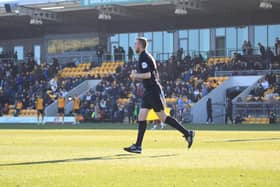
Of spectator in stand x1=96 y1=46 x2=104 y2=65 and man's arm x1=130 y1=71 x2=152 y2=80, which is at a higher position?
spectator in stand x1=96 y1=46 x2=104 y2=65

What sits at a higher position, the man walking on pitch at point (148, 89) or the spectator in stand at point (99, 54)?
the spectator in stand at point (99, 54)

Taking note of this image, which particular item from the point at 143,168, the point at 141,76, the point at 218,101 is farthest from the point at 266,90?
the point at 143,168

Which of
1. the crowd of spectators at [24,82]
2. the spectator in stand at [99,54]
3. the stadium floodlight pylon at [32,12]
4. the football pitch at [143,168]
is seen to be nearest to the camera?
the football pitch at [143,168]

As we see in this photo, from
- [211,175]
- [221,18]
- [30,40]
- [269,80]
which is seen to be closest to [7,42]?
[30,40]

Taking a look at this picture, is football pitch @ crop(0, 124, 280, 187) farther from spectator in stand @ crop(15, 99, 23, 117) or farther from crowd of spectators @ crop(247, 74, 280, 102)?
spectator in stand @ crop(15, 99, 23, 117)

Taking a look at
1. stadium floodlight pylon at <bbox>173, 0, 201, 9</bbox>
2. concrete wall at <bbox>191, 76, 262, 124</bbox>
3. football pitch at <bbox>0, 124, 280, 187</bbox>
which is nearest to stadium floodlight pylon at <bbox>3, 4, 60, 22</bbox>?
stadium floodlight pylon at <bbox>173, 0, 201, 9</bbox>

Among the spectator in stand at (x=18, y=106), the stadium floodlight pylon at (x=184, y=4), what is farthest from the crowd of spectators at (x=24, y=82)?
the stadium floodlight pylon at (x=184, y=4)

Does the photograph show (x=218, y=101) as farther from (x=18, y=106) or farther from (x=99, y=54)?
(x=99, y=54)

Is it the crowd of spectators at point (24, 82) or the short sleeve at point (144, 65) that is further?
the crowd of spectators at point (24, 82)

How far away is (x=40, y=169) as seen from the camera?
10.3 m

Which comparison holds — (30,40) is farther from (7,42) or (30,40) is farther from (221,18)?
(221,18)

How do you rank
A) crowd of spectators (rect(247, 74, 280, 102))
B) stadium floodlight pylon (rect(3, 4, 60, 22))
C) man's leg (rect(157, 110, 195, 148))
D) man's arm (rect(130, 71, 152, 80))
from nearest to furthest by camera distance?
man's arm (rect(130, 71, 152, 80)), man's leg (rect(157, 110, 195, 148)), crowd of spectators (rect(247, 74, 280, 102)), stadium floodlight pylon (rect(3, 4, 60, 22))

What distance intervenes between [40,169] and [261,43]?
41.9 metres

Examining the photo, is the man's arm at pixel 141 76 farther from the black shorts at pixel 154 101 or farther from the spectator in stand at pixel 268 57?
the spectator in stand at pixel 268 57
